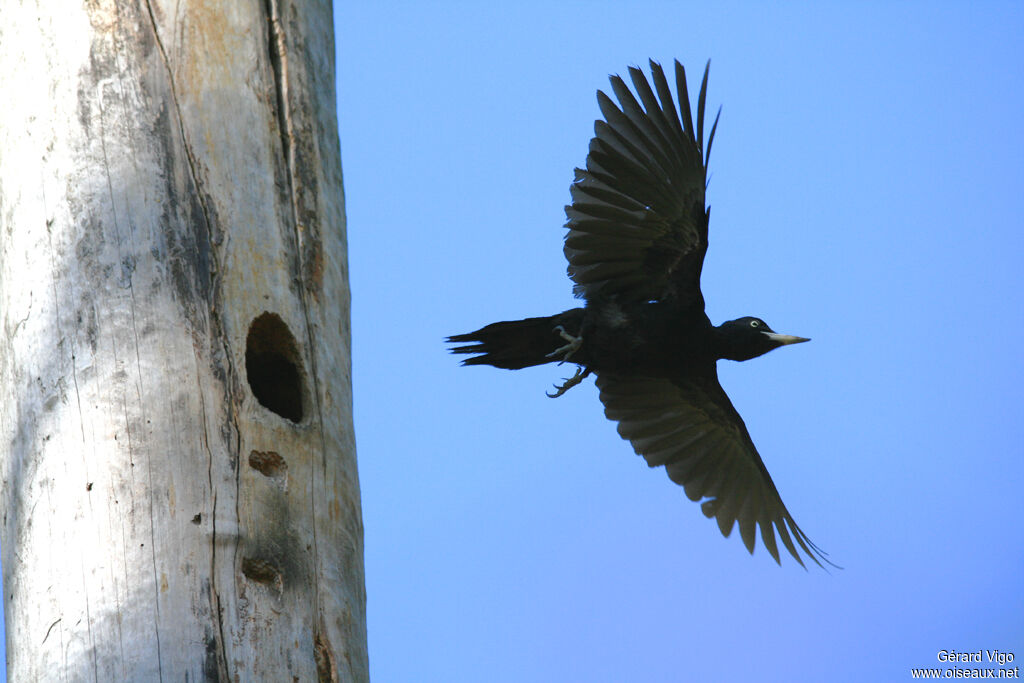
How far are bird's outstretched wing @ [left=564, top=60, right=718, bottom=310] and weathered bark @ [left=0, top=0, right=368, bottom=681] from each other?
1.89 m

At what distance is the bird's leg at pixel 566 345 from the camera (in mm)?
5016

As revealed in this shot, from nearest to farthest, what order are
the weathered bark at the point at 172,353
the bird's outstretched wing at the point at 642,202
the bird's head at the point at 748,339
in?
1. the weathered bark at the point at 172,353
2. the bird's outstretched wing at the point at 642,202
3. the bird's head at the point at 748,339

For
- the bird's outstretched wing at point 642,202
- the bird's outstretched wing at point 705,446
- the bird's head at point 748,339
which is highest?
the bird's outstretched wing at point 642,202

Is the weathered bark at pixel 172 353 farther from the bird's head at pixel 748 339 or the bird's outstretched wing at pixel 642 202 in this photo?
the bird's head at pixel 748 339

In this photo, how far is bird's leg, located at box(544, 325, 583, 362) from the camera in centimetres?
502

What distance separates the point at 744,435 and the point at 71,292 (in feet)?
→ 11.7

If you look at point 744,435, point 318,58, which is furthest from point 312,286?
point 744,435

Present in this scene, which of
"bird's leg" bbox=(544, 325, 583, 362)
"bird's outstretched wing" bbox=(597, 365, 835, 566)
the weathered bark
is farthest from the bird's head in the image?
the weathered bark

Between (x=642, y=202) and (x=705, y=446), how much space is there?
4.20 ft

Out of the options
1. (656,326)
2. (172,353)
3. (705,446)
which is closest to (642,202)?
(656,326)

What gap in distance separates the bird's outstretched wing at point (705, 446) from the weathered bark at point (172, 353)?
262 centimetres

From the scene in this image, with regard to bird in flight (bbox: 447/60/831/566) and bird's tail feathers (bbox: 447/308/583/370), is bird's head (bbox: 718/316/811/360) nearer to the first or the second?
bird in flight (bbox: 447/60/831/566)

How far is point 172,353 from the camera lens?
2.53m

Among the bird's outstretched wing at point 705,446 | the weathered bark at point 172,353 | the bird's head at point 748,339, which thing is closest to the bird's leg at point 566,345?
the bird's outstretched wing at point 705,446
